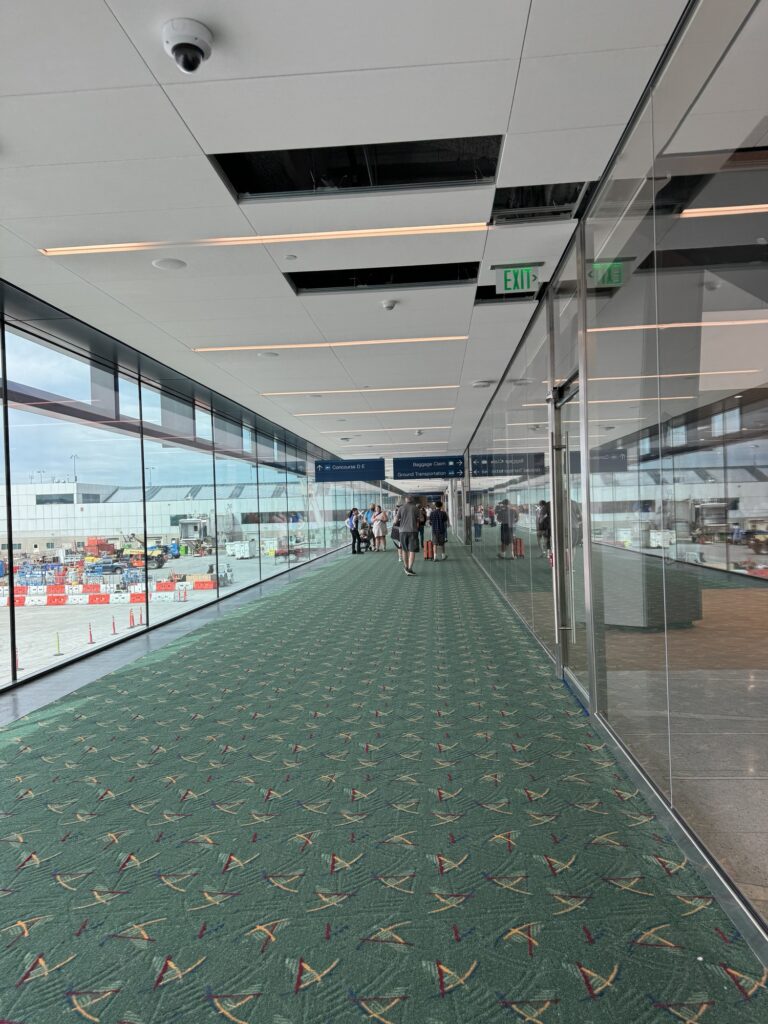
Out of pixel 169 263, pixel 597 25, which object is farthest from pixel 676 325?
pixel 169 263

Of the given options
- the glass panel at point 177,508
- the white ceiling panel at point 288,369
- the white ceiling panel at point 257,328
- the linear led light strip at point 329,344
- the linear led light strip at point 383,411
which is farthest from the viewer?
the linear led light strip at point 383,411

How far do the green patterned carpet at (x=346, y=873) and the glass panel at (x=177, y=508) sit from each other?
13.9 feet

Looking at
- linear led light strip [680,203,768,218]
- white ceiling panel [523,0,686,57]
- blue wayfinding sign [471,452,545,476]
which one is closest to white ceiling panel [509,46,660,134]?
white ceiling panel [523,0,686,57]

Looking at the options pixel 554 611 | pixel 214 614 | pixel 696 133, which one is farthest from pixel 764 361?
pixel 214 614

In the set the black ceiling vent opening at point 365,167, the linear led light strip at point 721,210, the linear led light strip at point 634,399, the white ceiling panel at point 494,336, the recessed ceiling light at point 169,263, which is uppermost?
the black ceiling vent opening at point 365,167

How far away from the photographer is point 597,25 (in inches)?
103

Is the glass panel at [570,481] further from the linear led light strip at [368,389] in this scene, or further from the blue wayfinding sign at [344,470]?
the blue wayfinding sign at [344,470]

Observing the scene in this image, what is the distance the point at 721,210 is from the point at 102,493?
7034mm

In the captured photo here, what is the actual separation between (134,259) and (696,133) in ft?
12.8

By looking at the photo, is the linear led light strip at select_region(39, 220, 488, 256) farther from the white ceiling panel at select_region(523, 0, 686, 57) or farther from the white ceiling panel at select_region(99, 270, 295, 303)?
the white ceiling panel at select_region(523, 0, 686, 57)

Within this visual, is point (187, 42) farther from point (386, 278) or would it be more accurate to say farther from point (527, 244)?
point (386, 278)

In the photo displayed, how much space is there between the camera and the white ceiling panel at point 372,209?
393 centimetres

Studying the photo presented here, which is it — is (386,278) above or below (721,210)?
above

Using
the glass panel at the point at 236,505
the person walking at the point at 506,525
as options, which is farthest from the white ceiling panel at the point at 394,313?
the glass panel at the point at 236,505
